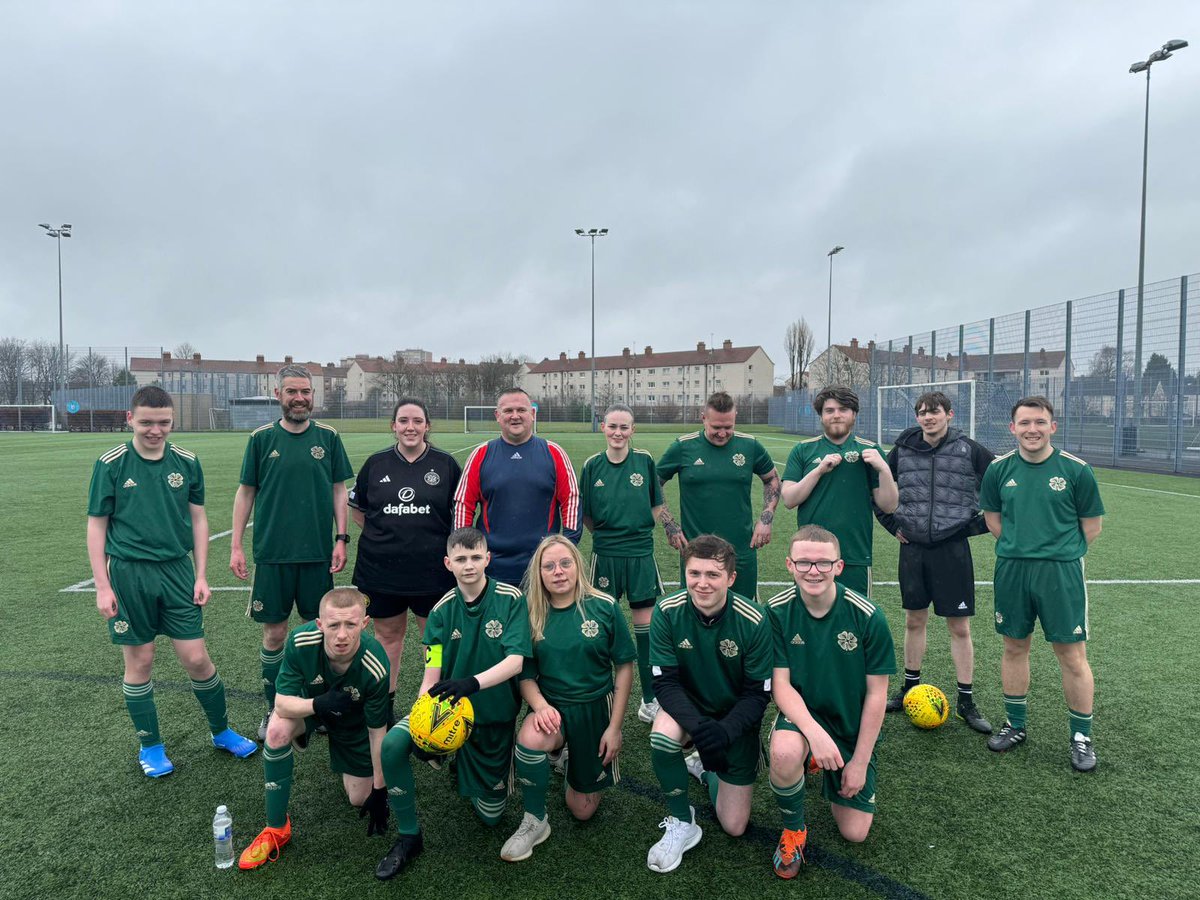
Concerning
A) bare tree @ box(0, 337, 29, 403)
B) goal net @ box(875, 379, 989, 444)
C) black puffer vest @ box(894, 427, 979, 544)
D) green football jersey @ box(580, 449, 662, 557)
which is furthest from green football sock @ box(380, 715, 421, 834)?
bare tree @ box(0, 337, 29, 403)

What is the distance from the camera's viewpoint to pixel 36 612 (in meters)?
6.46

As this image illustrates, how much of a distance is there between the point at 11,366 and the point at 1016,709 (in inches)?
3486

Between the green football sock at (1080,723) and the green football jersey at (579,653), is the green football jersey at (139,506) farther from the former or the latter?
the green football sock at (1080,723)

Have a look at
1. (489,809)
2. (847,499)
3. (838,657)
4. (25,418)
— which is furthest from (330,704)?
(25,418)

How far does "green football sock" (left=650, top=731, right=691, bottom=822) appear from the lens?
3.05 metres

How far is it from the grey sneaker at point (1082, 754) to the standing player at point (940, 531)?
522 mm

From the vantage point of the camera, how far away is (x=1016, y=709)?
3941 mm

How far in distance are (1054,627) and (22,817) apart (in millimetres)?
5215

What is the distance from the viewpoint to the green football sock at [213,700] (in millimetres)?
3811

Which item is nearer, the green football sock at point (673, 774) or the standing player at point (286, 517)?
the green football sock at point (673, 774)

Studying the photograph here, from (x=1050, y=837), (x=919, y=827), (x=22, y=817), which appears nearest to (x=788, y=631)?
(x=919, y=827)

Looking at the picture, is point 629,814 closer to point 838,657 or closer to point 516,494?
point 838,657

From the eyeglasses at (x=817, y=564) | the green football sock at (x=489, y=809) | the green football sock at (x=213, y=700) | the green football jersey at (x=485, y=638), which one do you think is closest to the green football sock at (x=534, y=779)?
the green football sock at (x=489, y=809)

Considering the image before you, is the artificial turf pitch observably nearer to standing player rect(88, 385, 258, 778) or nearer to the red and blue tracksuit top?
standing player rect(88, 385, 258, 778)
